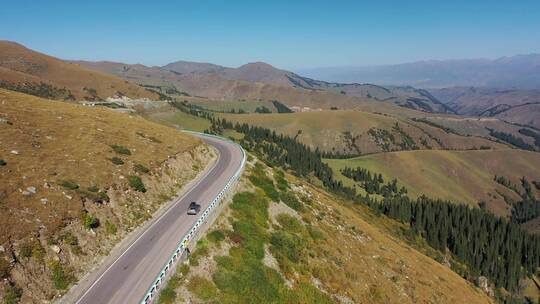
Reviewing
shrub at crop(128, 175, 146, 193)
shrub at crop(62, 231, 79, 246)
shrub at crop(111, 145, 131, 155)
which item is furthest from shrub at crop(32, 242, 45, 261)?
shrub at crop(111, 145, 131, 155)

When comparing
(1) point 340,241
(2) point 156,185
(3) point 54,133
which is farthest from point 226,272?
(3) point 54,133

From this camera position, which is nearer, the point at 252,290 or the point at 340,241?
the point at 252,290

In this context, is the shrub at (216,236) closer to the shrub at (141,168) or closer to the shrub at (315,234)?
the shrub at (141,168)

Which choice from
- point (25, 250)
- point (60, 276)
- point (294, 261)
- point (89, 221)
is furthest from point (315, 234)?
point (25, 250)

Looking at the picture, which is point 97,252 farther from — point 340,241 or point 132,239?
point 340,241

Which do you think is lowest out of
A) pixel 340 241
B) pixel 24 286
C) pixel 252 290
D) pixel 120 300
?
pixel 340 241

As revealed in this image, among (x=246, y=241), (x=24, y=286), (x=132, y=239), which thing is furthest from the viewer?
(x=246, y=241)
